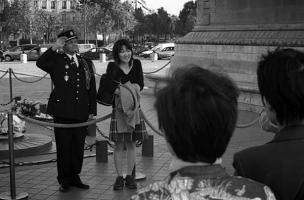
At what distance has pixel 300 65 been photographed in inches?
86.6

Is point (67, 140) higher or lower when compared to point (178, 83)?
lower

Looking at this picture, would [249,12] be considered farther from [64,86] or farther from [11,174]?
[11,174]

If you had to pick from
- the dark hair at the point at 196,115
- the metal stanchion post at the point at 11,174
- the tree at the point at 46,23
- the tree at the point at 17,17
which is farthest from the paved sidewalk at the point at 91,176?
the tree at the point at 46,23

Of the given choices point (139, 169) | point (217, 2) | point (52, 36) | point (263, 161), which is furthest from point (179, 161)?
point (52, 36)

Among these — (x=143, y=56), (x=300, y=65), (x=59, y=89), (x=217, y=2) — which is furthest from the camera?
(x=143, y=56)

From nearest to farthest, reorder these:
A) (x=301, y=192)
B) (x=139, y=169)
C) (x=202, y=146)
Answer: (x=202, y=146), (x=301, y=192), (x=139, y=169)

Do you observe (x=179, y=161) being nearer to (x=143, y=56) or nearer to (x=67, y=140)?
(x=67, y=140)

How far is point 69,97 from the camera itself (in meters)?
5.81

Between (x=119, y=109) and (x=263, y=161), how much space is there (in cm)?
386

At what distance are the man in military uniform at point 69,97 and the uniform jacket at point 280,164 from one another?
3837 mm

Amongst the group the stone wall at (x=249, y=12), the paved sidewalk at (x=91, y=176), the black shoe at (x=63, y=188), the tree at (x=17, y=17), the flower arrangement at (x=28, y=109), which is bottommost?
the paved sidewalk at (x=91, y=176)

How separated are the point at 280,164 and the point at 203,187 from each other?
46 centimetres

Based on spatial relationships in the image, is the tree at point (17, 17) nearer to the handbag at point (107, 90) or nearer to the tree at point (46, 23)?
the tree at point (46, 23)

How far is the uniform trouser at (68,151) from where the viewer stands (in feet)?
19.4
